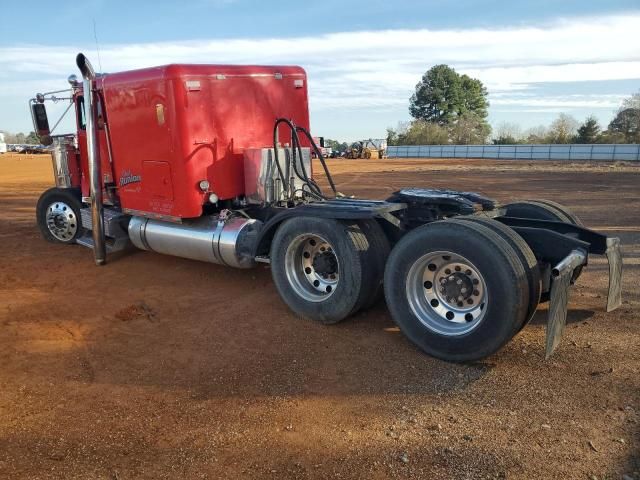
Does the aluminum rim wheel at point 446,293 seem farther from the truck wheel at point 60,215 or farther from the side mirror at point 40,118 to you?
the side mirror at point 40,118

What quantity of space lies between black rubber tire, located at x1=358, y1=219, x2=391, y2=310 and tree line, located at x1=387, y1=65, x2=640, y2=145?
169ft

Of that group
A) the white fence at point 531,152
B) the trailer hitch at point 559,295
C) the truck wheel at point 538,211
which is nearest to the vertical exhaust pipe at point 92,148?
the truck wheel at point 538,211

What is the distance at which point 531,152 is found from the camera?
4634 centimetres

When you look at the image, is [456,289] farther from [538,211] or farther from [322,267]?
[538,211]

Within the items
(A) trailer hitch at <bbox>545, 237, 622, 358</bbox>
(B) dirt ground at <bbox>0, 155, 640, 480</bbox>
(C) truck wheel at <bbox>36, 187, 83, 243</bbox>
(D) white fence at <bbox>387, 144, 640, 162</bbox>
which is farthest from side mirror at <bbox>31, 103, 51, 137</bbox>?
(D) white fence at <bbox>387, 144, 640, 162</bbox>

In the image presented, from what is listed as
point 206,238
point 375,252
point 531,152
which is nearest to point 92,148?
point 206,238

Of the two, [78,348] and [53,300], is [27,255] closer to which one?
[53,300]

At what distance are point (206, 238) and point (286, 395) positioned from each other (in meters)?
3.17

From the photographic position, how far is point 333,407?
12.0ft

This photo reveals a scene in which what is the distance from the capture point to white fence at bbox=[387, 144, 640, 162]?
3947 centimetres

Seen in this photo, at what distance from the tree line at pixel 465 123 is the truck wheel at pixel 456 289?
51.8m

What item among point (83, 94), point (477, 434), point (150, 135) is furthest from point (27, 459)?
point (83, 94)

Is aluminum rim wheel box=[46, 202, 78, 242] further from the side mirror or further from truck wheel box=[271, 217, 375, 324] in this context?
truck wheel box=[271, 217, 375, 324]

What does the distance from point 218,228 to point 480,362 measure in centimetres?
357
